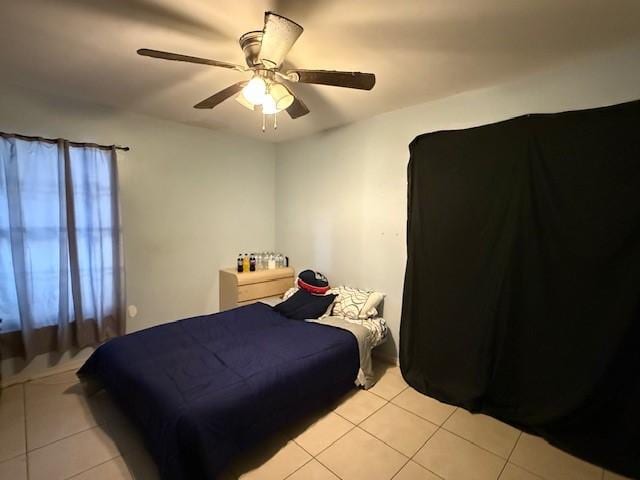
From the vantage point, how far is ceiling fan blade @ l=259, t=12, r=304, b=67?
4.07ft

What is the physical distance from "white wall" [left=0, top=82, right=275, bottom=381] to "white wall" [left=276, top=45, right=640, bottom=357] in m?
0.56

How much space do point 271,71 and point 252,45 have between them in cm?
15

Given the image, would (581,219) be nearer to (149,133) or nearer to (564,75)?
(564,75)

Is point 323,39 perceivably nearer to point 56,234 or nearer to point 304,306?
point 304,306

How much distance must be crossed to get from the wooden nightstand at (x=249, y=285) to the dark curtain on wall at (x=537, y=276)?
1.72 m

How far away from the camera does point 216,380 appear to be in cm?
179

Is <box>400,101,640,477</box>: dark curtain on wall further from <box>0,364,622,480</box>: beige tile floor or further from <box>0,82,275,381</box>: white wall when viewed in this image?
<box>0,82,275,381</box>: white wall

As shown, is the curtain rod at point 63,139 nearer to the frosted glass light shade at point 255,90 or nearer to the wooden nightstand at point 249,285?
the wooden nightstand at point 249,285

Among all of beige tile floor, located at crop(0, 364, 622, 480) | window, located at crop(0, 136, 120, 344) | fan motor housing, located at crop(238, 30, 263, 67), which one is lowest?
beige tile floor, located at crop(0, 364, 622, 480)

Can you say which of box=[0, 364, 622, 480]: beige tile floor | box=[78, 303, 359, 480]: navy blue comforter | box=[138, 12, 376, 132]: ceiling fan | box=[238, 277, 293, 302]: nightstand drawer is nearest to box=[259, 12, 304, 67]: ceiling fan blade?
box=[138, 12, 376, 132]: ceiling fan

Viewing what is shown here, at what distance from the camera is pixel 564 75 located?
199 centimetres

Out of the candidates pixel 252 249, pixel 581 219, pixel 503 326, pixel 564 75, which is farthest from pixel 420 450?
pixel 252 249

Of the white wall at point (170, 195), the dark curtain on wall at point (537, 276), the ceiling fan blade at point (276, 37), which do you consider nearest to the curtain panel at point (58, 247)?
the white wall at point (170, 195)

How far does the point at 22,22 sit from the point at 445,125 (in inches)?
109
